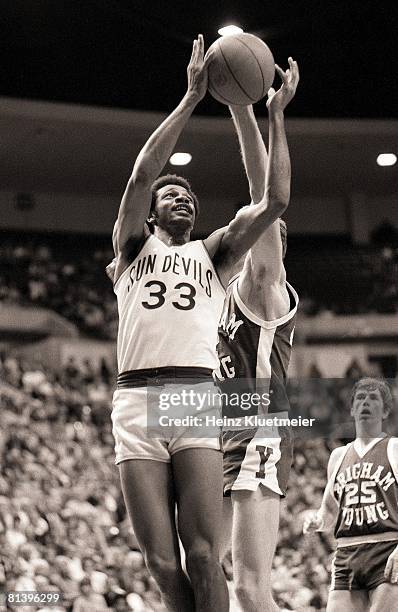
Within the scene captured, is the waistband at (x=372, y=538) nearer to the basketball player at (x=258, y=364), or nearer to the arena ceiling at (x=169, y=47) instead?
the basketball player at (x=258, y=364)

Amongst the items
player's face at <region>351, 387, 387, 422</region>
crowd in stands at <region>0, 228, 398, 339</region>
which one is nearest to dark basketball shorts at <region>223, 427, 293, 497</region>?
player's face at <region>351, 387, 387, 422</region>

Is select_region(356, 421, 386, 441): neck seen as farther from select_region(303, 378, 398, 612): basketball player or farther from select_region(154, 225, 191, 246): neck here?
select_region(154, 225, 191, 246): neck

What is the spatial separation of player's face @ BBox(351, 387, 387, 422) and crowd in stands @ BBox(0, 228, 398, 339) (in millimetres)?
10785

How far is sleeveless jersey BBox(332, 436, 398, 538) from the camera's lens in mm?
5488

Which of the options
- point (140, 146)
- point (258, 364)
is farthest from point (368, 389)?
point (140, 146)

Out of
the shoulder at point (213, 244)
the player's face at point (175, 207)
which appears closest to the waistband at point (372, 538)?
the shoulder at point (213, 244)

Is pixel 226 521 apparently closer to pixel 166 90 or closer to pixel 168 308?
pixel 168 308

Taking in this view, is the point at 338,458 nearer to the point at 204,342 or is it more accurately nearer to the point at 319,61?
the point at 204,342

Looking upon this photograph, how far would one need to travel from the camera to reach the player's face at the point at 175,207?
164 inches

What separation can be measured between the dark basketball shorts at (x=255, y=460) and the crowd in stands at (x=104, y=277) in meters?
11.9

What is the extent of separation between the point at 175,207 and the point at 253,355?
831mm

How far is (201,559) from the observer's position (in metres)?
3.62

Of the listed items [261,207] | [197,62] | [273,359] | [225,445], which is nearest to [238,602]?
[225,445]

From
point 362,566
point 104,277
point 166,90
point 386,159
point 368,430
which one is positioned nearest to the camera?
point 362,566
